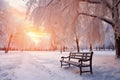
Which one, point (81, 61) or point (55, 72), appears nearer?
point (81, 61)

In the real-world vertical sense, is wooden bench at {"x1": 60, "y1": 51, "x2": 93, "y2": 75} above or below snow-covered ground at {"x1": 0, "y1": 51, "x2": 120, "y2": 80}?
above

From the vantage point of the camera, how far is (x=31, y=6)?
56.1 ft

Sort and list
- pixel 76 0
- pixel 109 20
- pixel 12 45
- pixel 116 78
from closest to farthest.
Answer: pixel 116 78, pixel 76 0, pixel 109 20, pixel 12 45

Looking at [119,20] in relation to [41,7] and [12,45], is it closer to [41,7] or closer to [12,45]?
[41,7]

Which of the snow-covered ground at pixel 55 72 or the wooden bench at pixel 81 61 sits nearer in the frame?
the snow-covered ground at pixel 55 72

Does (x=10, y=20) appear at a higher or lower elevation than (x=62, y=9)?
higher

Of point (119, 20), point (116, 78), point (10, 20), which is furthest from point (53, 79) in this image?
point (10, 20)

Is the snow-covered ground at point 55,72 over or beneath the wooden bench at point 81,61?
beneath

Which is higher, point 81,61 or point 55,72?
point 81,61

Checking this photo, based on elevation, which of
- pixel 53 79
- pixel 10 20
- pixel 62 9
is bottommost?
pixel 53 79

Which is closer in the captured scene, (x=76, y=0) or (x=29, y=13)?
(x=76, y=0)

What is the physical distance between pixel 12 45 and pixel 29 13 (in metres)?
53.3

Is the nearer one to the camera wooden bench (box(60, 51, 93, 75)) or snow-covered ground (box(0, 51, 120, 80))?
snow-covered ground (box(0, 51, 120, 80))

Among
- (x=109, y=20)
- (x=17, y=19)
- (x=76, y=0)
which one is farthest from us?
(x=17, y=19)
